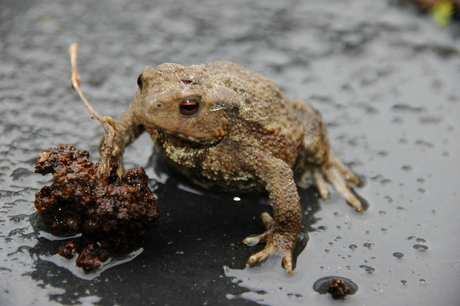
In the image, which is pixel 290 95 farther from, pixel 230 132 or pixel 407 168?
pixel 230 132

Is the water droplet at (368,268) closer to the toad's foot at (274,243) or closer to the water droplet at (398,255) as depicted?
the water droplet at (398,255)

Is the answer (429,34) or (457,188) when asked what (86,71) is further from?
(429,34)

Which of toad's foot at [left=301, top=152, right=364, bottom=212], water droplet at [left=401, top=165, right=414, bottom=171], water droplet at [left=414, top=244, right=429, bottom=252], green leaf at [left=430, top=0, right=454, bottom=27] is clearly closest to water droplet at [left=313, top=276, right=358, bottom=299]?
water droplet at [left=414, top=244, right=429, bottom=252]

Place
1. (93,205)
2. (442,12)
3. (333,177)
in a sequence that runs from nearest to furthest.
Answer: (93,205), (333,177), (442,12)

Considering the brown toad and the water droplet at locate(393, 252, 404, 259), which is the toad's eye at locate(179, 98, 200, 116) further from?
the water droplet at locate(393, 252, 404, 259)

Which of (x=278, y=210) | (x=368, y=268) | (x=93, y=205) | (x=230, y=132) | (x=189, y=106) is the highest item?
(x=189, y=106)

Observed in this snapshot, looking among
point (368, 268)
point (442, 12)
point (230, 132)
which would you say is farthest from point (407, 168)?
point (442, 12)

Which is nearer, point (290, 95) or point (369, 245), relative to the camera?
point (369, 245)
